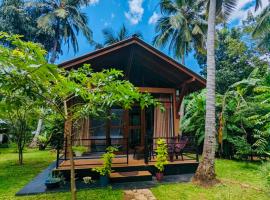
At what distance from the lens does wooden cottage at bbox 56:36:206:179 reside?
28.2 feet

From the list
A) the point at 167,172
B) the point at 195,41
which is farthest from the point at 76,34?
the point at 167,172

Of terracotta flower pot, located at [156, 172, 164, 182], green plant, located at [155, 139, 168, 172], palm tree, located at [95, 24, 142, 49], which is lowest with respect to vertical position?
terracotta flower pot, located at [156, 172, 164, 182]

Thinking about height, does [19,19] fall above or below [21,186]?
above

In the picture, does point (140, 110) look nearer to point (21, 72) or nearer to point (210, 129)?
point (210, 129)

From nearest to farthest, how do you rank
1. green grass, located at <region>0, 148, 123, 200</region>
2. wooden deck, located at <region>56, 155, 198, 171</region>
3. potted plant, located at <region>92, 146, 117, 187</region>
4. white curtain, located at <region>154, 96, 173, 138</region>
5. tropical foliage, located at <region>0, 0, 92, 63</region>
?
green grass, located at <region>0, 148, 123, 200</region>
potted plant, located at <region>92, 146, 117, 187</region>
wooden deck, located at <region>56, 155, 198, 171</region>
white curtain, located at <region>154, 96, 173, 138</region>
tropical foliage, located at <region>0, 0, 92, 63</region>

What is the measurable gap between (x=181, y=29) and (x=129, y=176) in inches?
560

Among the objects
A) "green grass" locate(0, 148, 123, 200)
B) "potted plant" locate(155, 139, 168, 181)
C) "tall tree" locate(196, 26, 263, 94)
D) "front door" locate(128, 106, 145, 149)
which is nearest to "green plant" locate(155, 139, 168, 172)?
"potted plant" locate(155, 139, 168, 181)

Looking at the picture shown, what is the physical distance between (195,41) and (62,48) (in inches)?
629

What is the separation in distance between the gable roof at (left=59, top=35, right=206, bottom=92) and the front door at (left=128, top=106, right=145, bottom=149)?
6.97 feet

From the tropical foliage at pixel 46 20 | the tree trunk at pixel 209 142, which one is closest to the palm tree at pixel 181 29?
the tropical foliage at pixel 46 20

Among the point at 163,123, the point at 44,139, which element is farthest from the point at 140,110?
the point at 44,139

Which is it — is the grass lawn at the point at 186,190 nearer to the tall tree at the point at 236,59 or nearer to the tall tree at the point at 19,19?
the tall tree at the point at 236,59

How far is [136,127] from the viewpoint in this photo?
364 inches

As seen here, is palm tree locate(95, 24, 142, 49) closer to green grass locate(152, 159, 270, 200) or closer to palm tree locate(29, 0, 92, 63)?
palm tree locate(29, 0, 92, 63)
